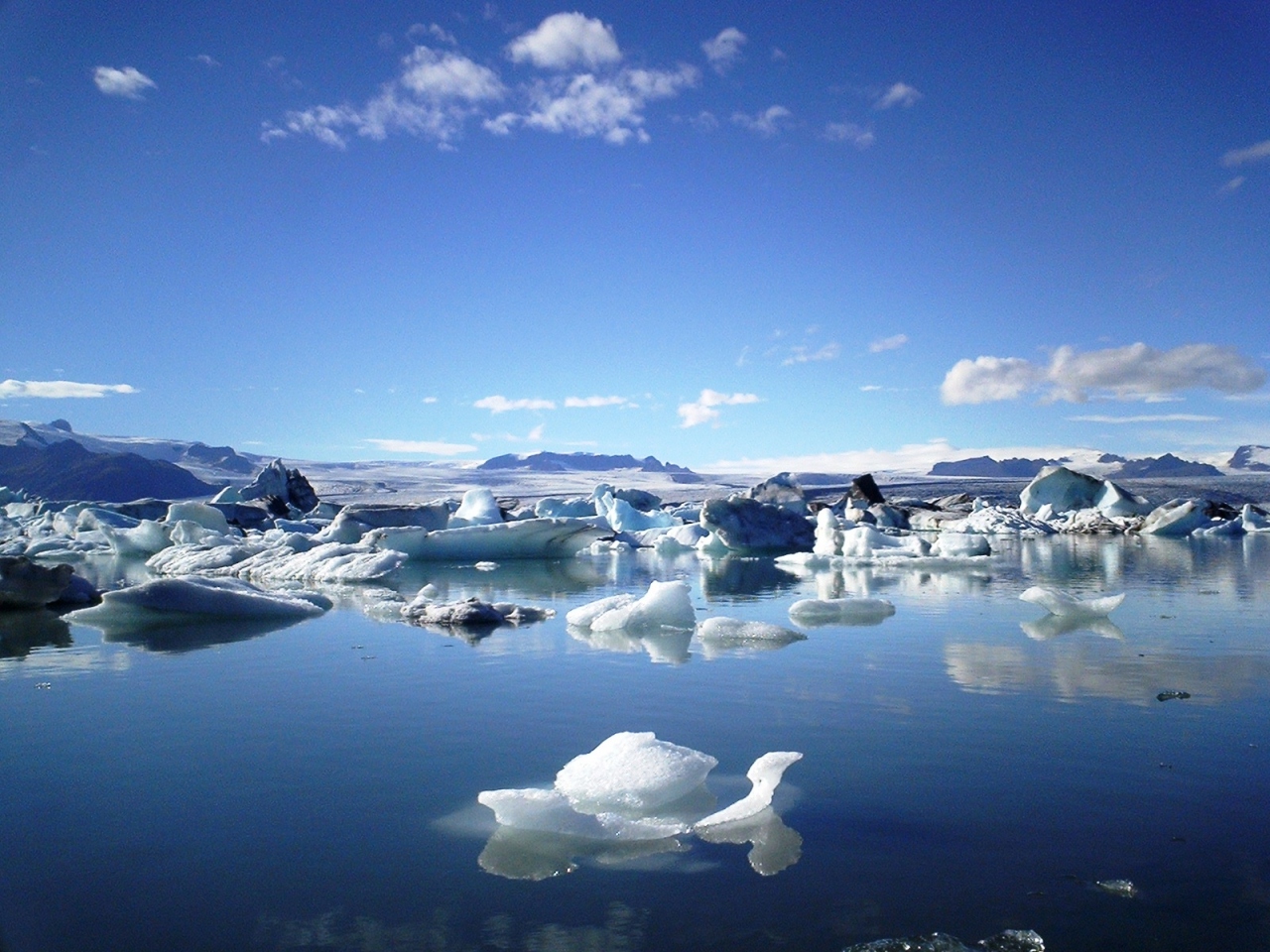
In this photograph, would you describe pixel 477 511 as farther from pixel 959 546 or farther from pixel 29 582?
pixel 29 582

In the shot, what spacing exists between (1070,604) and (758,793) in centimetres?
554

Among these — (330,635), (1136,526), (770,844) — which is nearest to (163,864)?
(770,844)

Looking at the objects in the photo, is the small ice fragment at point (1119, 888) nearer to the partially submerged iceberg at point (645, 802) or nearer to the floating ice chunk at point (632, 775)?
the partially submerged iceberg at point (645, 802)

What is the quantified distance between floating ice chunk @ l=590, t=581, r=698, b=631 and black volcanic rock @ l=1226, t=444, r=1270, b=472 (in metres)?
128

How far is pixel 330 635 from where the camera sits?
693cm

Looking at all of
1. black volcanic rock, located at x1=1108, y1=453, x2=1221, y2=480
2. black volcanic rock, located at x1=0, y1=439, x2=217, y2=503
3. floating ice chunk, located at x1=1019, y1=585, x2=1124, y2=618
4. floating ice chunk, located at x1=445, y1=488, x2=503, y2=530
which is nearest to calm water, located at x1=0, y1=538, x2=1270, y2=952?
floating ice chunk, located at x1=1019, y1=585, x2=1124, y2=618

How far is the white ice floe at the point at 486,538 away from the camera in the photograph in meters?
15.9

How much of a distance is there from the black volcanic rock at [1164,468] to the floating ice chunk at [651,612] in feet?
344

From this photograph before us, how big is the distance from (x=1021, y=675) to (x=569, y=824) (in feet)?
10.5

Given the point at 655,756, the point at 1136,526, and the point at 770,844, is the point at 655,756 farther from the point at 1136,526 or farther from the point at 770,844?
the point at 1136,526

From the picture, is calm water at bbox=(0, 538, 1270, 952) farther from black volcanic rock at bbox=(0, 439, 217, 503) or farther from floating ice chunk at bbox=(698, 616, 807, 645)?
black volcanic rock at bbox=(0, 439, 217, 503)

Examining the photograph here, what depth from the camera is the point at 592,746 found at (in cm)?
367

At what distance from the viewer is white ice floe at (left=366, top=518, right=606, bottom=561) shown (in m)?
15.9

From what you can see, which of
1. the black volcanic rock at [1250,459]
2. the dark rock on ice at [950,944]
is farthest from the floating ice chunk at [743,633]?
the black volcanic rock at [1250,459]
